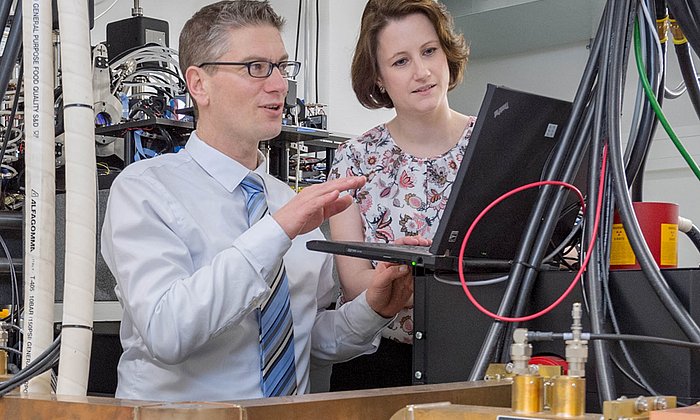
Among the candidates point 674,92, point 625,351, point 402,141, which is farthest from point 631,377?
point 402,141

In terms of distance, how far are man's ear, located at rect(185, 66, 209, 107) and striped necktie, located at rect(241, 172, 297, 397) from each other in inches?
8.7

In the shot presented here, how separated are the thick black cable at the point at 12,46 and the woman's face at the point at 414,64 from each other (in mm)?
1140

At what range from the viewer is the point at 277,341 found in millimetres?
1382

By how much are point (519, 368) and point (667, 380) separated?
1.22ft

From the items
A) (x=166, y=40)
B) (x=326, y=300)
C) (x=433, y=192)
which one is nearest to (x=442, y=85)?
(x=433, y=192)

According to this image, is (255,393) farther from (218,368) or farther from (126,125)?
(126,125)

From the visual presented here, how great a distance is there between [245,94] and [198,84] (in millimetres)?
94

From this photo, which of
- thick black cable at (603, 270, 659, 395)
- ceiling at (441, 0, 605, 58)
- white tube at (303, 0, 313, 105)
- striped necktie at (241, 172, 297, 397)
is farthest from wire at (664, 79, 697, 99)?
white tube at (303, 0, 313, 105)

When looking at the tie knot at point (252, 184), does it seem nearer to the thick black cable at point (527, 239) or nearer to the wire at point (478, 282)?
the wire at point (478, 282)

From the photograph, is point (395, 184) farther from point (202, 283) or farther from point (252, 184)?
point (202, 283)

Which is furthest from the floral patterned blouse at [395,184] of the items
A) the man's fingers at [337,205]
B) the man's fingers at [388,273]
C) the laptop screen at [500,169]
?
the laptop screen at [500,169]

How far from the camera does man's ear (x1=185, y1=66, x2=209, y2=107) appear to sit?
150 centimetres

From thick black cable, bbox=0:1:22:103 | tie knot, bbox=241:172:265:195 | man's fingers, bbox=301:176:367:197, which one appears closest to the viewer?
thick black cable, bbox=0:1:22:103

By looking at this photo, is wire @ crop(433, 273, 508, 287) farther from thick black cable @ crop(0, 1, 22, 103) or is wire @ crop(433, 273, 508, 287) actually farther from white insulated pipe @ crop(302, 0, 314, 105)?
white insulated pipe @ crop(302, 0, 314, 105)
